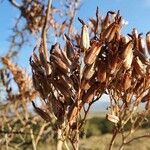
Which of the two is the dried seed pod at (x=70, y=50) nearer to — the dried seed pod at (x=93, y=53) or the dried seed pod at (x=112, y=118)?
the dried seed pod at (x=93, y=53)

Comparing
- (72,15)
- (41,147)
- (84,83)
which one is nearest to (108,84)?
(84,83)

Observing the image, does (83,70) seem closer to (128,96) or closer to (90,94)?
(90,94)

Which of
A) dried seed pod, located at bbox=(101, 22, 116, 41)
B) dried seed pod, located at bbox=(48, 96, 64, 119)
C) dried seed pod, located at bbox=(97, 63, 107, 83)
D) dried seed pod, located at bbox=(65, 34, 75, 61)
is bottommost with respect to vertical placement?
dried seed pod, located at bbox=(48, 96, 64, 119)

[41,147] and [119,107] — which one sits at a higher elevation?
[41,147]

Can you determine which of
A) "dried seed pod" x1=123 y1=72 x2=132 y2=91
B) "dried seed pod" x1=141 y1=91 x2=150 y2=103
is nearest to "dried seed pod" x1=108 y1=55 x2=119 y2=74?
"dried seed pod" x1=123 y1=72 x2=132 y2=91

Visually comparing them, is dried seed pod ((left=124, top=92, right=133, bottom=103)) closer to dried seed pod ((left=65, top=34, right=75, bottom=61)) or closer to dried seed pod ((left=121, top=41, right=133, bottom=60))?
dried seed pod ((left=121, top=41, right=133, bottom=60))

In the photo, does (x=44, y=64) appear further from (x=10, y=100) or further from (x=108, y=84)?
(x=10, y=100)

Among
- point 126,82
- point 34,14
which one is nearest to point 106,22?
point 126,82
